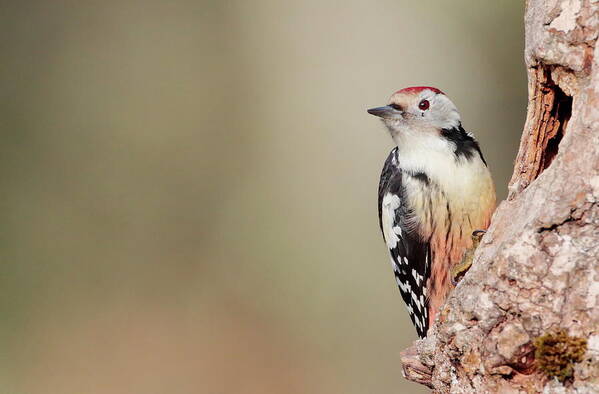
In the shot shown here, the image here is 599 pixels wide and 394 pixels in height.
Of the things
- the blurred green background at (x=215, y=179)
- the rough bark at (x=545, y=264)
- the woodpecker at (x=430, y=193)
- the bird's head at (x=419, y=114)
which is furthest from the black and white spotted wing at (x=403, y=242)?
the blurred green background at (x=215, y=179)

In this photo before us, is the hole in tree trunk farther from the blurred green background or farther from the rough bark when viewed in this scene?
the blurred green background

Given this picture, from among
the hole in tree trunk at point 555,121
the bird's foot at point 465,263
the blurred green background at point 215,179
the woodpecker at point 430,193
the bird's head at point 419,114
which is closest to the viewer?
the hole in tree trunk at point 555,121

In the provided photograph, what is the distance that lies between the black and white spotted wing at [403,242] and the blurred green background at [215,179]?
2.73 meters

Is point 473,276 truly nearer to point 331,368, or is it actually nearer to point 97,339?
point 331,368

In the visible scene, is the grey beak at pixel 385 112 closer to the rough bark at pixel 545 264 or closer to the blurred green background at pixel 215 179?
the rough bark at pixel 545 264

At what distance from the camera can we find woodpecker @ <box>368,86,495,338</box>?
3.77 m

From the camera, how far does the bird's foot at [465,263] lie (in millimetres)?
3566

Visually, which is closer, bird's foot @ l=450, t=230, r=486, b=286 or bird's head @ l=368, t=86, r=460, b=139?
bird's foot @ l=450, t=230, r=486, b=286

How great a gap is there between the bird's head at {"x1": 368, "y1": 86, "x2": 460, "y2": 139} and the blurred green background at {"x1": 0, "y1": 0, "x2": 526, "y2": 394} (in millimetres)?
2665

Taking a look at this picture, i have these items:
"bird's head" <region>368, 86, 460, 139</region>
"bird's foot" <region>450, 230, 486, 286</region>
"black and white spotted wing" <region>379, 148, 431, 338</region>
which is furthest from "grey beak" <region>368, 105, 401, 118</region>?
"bird's foot" <region>450, 230, 486, 286</region>

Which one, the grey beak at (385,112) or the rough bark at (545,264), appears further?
the grey beak at (385,112)

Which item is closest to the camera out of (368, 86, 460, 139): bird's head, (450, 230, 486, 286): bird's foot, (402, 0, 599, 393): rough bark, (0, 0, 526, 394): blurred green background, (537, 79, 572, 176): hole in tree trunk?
(402, 0, 599, 393): rough bark

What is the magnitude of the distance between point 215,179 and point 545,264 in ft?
21.3

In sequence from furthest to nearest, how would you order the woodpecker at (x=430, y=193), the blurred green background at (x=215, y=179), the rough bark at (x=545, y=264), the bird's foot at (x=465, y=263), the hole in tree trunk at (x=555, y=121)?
1. the blurred green background at (x=215, y=179)
2. the woodpecker at (x=430, y=193)
3. the bird's foot at (x=465, y=263)
4. the hole in tree trunk at (x=555, y=121)
5. the rough bark at (x=545, y=264)
